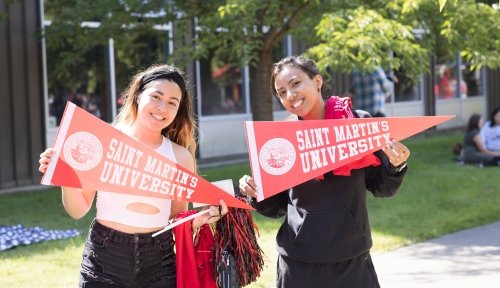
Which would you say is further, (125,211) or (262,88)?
(262,88)

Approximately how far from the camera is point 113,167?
3240 millimetres

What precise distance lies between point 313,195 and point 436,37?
731 centimetres

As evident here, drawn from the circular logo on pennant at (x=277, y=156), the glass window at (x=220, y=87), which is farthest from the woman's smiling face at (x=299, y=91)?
the glass window at (x=220, y=87)

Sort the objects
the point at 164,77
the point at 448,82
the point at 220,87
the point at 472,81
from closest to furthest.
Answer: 1. the point at 164,77
2. the point at 220,87
3. the point at 448,82
4. the point at 472,81

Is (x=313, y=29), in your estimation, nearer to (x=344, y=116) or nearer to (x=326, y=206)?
(x=344, y=116)

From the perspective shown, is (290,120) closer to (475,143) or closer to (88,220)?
(88,220)

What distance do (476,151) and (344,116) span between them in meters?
10.3

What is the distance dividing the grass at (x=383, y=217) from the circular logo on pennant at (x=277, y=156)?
5.28ft

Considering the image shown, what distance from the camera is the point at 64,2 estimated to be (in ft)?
40.7

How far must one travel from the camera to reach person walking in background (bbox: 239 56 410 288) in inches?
125

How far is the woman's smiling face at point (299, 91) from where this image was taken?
3258 mm

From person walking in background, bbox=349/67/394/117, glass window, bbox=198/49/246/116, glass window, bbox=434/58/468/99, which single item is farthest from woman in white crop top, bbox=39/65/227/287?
glass window, bbox=434/58/468/99

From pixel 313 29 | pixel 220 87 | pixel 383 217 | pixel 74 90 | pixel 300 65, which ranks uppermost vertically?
pixel 313 29

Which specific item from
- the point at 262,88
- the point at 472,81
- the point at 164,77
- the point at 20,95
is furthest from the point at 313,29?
the point at 472,81
